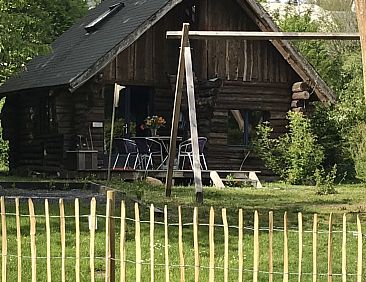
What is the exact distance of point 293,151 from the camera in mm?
23016

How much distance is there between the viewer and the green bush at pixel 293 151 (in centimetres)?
2297

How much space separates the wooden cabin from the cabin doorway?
31mm

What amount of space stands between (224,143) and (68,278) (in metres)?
16.8

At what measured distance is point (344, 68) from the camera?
39188 mm

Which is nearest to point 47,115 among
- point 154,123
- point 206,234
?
point 154,123

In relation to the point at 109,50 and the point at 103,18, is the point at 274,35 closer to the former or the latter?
the point at 109,50

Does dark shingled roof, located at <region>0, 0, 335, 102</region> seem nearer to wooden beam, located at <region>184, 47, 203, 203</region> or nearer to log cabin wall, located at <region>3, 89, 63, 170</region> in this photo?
log cabin wall, located at <region>3, 89, 63, 170</region>

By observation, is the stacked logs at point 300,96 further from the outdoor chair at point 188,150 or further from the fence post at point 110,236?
the fence post at point 110,236

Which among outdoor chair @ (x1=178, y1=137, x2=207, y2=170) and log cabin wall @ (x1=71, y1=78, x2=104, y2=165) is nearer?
outdoor chair @ (x1=178, y1=137, x2=207, y2=170)

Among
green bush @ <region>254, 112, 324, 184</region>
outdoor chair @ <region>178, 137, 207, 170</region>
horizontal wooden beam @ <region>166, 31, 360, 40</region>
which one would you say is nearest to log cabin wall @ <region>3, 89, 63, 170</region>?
outdoor chair @ <region>178, 137, 207, 170</region>

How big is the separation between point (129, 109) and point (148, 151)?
7.17ft

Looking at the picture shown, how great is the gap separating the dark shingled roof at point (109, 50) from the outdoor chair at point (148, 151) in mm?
2787

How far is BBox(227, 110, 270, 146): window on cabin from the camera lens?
2614 cm

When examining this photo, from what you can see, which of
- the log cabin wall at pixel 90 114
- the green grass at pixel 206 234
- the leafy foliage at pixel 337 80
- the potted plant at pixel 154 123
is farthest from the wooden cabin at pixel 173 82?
the green grass at pixel 206 234
